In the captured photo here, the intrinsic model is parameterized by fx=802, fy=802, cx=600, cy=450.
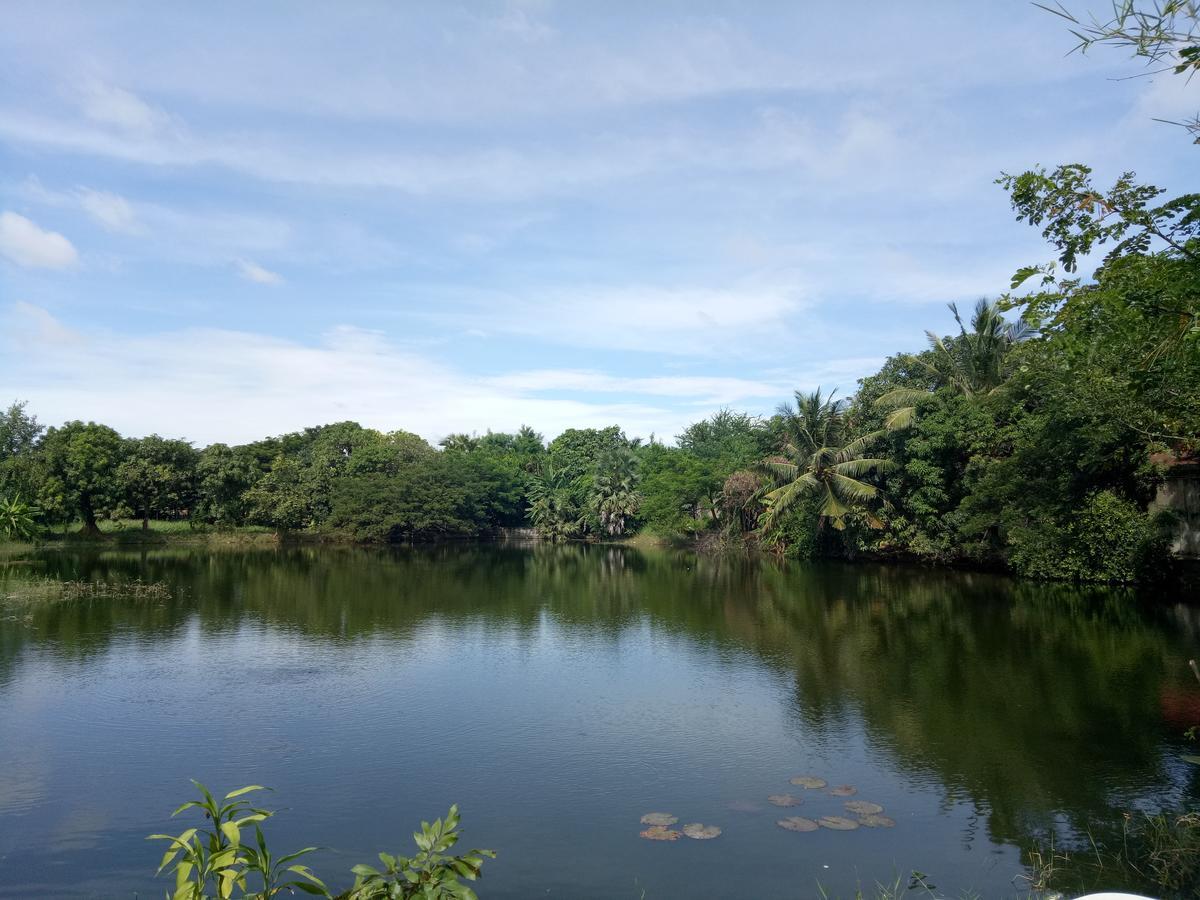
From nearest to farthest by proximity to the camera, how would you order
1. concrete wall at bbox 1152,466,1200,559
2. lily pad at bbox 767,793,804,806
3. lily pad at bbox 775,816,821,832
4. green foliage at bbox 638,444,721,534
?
1. lily pad at bbox 775,816,821,832
2. lily pad at bbox 767,793,804,806
3. concrete wall at bbox 1152,466,1200,559
4. green foliage at bbox 638,444,721,534

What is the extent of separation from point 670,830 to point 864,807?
1899 millimetres

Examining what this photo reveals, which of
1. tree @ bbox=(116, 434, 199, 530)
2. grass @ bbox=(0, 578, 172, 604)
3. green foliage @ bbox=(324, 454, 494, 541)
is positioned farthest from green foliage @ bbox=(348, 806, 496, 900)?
tree @ bbox=(116, 434, 199, 530)

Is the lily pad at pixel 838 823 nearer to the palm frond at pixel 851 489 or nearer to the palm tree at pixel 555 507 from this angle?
the palm frond at pixel 851 489

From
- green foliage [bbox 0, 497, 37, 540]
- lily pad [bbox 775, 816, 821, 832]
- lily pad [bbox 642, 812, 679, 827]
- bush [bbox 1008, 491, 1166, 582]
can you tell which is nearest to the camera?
lily pad [bbox 775, 816, 821, 832]

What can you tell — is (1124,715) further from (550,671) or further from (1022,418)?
(1022,418)

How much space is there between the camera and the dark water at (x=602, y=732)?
6633 millimetres

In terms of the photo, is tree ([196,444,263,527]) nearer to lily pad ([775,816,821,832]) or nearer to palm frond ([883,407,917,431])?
palm frond ([883,407,917,431])

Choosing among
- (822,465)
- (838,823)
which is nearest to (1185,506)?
(822,465)

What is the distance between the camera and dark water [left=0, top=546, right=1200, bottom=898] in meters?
6.63

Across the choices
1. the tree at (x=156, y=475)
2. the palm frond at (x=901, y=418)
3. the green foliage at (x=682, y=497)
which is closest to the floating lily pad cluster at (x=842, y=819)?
the palm frond at (x=901, y=418)

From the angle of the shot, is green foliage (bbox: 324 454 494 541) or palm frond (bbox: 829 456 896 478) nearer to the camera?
palm frond (bbox: 829 456 896 478)

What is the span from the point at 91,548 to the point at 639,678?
34.1 meters

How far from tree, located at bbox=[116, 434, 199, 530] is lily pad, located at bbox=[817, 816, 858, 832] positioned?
41460 mm

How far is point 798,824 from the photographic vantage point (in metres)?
7.10
